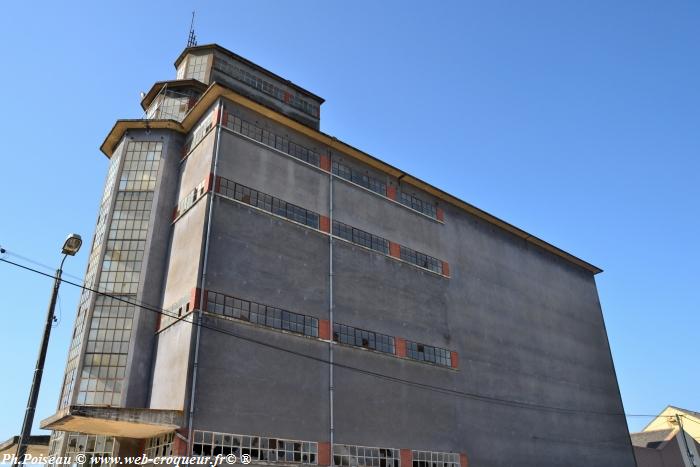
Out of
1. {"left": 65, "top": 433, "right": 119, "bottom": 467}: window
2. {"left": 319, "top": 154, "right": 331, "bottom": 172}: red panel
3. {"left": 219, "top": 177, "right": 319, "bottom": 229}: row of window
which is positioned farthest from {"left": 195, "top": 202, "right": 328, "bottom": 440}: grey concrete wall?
{"left": 65, "top": 433, "right": 119, "bottom": 467}: window

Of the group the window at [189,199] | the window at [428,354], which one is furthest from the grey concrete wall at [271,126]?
the window at [428,354]

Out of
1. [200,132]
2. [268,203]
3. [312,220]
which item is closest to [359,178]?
[312,220]

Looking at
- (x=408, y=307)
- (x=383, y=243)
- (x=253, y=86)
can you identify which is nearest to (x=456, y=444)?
(x=408, y=307)

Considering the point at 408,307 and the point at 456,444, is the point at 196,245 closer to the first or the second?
the point at 408,307

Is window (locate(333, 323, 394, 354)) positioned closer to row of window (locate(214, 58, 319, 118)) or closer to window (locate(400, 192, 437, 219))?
window (locate(400, 192, 437, 219))

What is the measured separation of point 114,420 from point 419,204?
78.6ft

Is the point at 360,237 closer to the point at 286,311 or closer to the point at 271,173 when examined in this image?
the point at 271,173

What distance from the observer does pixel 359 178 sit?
3662cm

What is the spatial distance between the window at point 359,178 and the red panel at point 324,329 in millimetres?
9695

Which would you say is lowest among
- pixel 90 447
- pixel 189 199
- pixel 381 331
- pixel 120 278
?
pixel 90 447

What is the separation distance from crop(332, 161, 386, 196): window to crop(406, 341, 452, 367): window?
32.8 feet

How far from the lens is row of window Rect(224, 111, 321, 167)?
31.6 meters

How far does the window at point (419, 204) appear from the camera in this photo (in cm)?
3892

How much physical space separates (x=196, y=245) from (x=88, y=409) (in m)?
8.87
